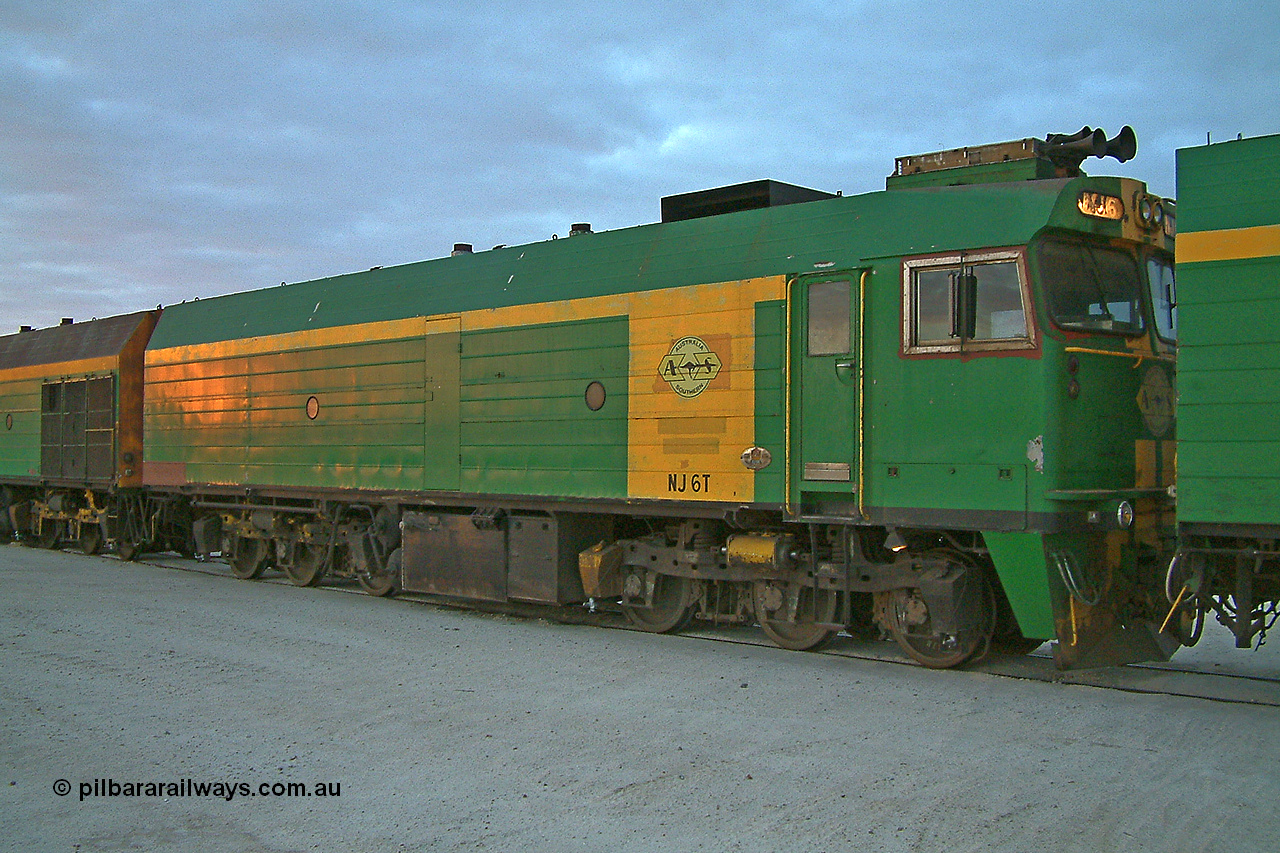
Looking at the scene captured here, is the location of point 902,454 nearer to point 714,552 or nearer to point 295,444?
point 714,552

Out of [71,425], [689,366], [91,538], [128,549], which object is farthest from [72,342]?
[689,366]

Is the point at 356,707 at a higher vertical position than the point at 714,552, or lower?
lower

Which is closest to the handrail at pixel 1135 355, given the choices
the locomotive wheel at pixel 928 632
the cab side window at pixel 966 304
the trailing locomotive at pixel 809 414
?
the trailing locomotive at pixel 809 414

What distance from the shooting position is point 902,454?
8227 mm

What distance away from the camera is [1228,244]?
268 inches

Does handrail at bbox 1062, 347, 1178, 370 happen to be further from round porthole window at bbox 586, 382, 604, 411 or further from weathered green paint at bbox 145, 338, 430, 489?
weathered green paint at bbox 145, 338, 430, 489

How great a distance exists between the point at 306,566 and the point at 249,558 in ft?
4.44

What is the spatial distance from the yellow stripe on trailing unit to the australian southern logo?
3.83 metres

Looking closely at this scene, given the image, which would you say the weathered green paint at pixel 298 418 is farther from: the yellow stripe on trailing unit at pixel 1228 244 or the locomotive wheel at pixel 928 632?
the yellow stripe on trailing unit at pixel 1228 244

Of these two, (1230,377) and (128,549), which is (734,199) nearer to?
(1230,377)

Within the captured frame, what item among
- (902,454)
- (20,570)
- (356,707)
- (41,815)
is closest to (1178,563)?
(902,454)

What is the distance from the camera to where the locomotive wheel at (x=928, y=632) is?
8117 millimetres

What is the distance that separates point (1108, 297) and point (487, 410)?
20.7 ft

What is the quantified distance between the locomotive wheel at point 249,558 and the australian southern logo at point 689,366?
306 inches
